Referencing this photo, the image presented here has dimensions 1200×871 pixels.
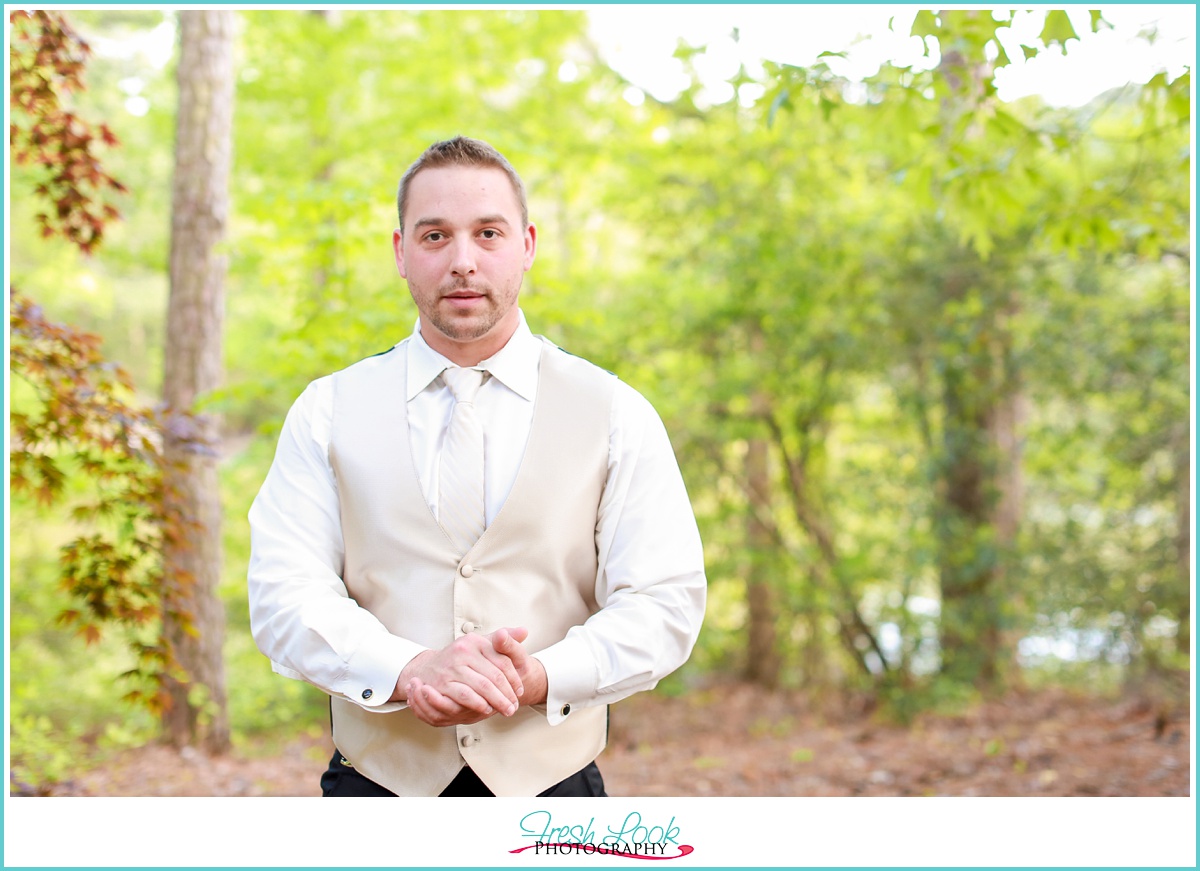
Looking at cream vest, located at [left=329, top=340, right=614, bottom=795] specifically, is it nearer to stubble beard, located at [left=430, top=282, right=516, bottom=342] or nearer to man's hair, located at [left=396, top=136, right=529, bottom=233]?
stubble beard, located at [left=430, top=282, right=516, bottom=342]

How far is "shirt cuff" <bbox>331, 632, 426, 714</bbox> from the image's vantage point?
165cm

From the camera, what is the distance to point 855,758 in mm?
5531

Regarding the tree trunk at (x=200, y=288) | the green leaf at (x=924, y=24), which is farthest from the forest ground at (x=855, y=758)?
the green leaf at (x=924, y=24)

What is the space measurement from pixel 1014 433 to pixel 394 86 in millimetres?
5843

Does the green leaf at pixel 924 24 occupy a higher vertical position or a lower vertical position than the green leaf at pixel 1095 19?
lower

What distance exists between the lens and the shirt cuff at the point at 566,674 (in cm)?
166

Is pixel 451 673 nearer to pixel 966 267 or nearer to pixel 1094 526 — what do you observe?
pixel 966 267

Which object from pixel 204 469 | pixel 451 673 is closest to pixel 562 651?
pixel 451 673

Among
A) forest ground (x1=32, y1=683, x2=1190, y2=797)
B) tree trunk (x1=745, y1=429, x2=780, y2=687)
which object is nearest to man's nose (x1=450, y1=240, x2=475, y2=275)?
forest ground (x1=32, y1=683, x2=1190, y2=797)

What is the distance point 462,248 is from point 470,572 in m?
0.58

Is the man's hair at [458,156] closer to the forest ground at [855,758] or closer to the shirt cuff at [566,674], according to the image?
the shirt cuff at [566,674]

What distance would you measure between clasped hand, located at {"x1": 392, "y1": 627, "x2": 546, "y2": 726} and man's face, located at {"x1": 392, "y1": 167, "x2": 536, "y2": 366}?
57 centimetres

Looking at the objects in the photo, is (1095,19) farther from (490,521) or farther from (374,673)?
(374,673)

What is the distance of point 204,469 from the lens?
16.3 ft
